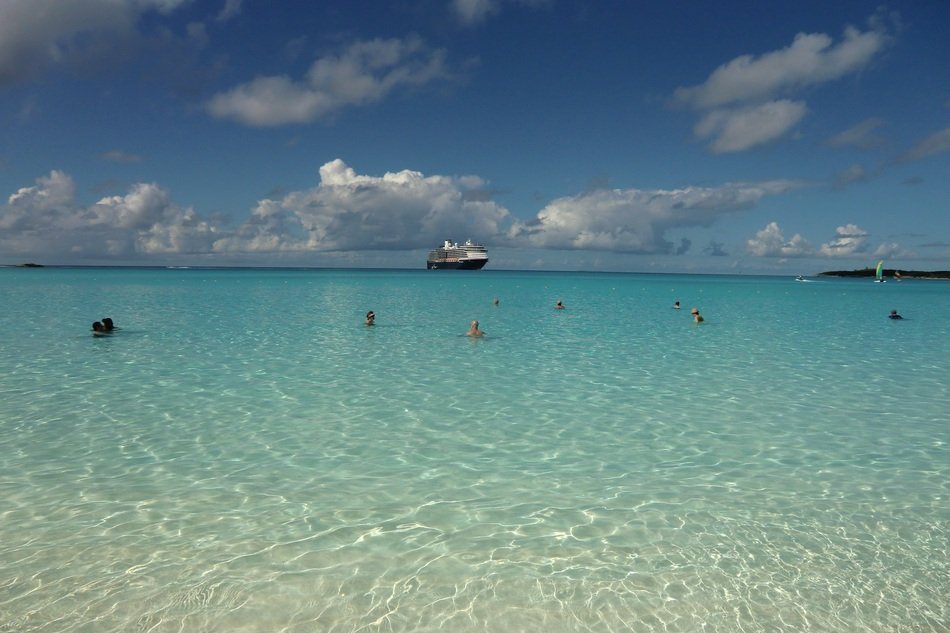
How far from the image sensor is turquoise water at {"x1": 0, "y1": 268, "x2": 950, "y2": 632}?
606cm

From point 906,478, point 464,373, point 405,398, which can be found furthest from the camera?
point 464,373

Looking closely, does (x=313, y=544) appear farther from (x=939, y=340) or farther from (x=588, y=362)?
(x=939, y=340)

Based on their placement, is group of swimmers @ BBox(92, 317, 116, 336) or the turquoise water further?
group of swimmers @ BBox(92, 317, 116, 336)

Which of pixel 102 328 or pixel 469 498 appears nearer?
pixel 469 498

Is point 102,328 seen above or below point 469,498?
above

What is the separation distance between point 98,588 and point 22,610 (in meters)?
0.63

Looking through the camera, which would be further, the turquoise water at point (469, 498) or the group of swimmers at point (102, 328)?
the group of swimmers at point (102, 328)

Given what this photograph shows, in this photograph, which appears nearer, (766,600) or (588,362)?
(766,600)

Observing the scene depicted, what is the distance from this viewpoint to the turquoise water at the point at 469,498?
19.9ft

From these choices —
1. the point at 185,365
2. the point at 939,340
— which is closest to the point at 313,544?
the point at 185,365

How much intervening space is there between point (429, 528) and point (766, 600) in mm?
3990

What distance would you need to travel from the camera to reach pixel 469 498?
8781 mm

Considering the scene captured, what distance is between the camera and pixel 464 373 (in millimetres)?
18859

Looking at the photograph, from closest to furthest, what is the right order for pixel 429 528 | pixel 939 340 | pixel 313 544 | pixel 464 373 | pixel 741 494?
pixel 313 544
pixel 429 528
pixel 741 494
pixel 464 373
pixel 939 340
